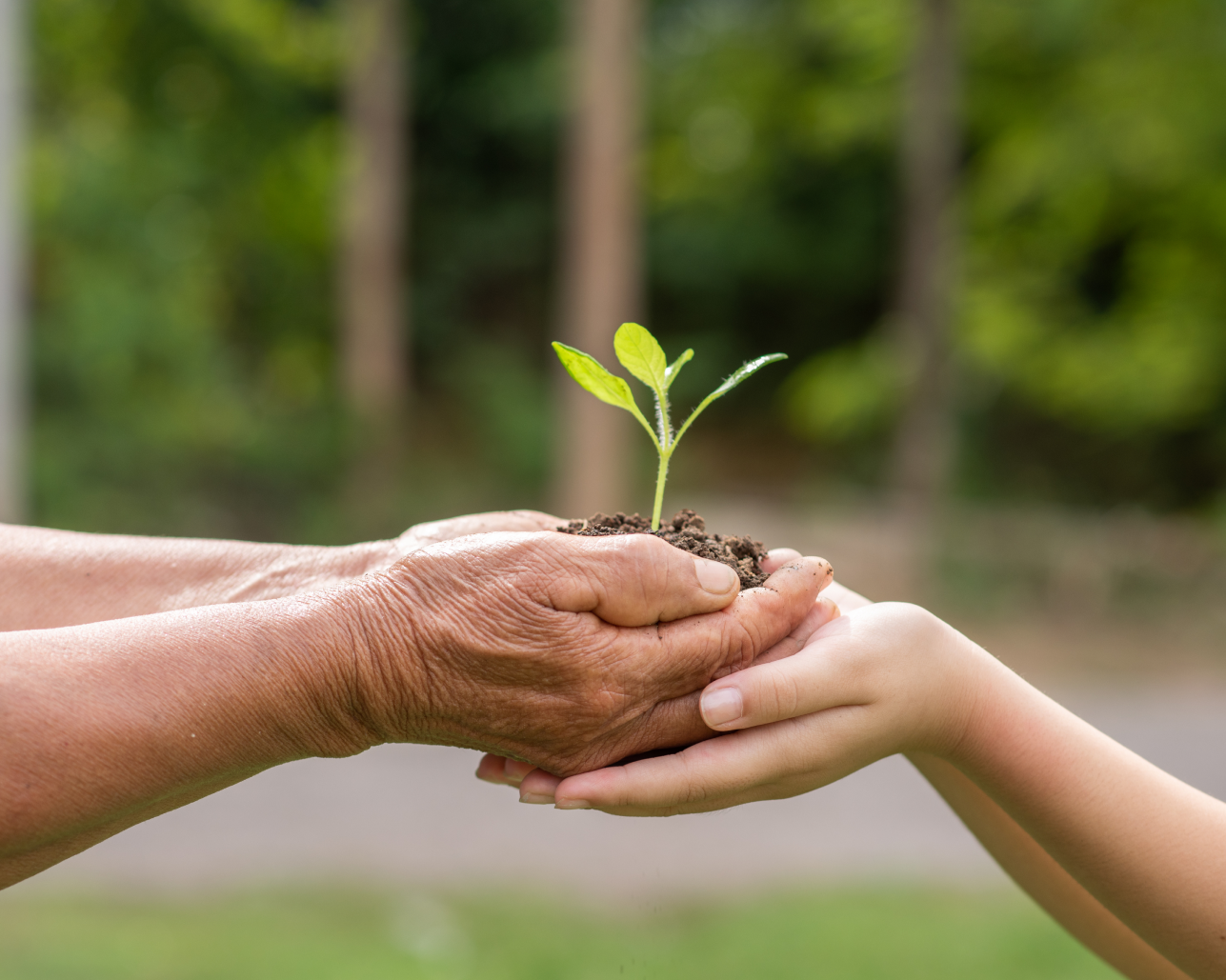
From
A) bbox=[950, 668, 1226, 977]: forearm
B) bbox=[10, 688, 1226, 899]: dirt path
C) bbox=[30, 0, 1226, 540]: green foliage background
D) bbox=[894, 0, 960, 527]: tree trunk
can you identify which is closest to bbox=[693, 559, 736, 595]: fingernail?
bbox=[950, 668, 1226, 977]: forearm

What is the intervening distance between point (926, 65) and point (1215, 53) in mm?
2719

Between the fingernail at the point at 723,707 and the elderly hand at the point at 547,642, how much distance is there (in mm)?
97

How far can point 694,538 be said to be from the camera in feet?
6.84

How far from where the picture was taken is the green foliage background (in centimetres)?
1190

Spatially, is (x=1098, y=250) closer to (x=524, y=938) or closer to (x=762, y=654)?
(x=524, y=938)

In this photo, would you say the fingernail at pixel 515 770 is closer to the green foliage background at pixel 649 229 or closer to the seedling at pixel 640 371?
the seedling at pixel 640 371

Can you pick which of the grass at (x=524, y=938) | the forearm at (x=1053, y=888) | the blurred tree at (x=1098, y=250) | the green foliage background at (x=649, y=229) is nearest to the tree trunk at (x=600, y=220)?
the green foliage background at (x=649, y=229)

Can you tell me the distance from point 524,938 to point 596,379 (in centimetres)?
334

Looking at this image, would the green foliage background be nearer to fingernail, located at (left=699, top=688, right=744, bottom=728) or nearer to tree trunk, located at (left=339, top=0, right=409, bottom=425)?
tree trunk, located at (left=339, top=0, right=409, bottom=425)

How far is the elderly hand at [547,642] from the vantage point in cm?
172

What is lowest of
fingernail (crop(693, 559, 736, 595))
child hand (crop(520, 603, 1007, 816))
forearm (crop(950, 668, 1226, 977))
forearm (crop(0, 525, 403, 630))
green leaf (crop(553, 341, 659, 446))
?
forearm (crop(950, 668, 1226, 977))

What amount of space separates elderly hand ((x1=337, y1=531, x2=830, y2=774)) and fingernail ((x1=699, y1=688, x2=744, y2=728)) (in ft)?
0.32

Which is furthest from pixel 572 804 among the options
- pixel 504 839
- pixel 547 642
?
pixel 504 839

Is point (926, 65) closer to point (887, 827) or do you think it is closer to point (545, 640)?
point (887, 827)
